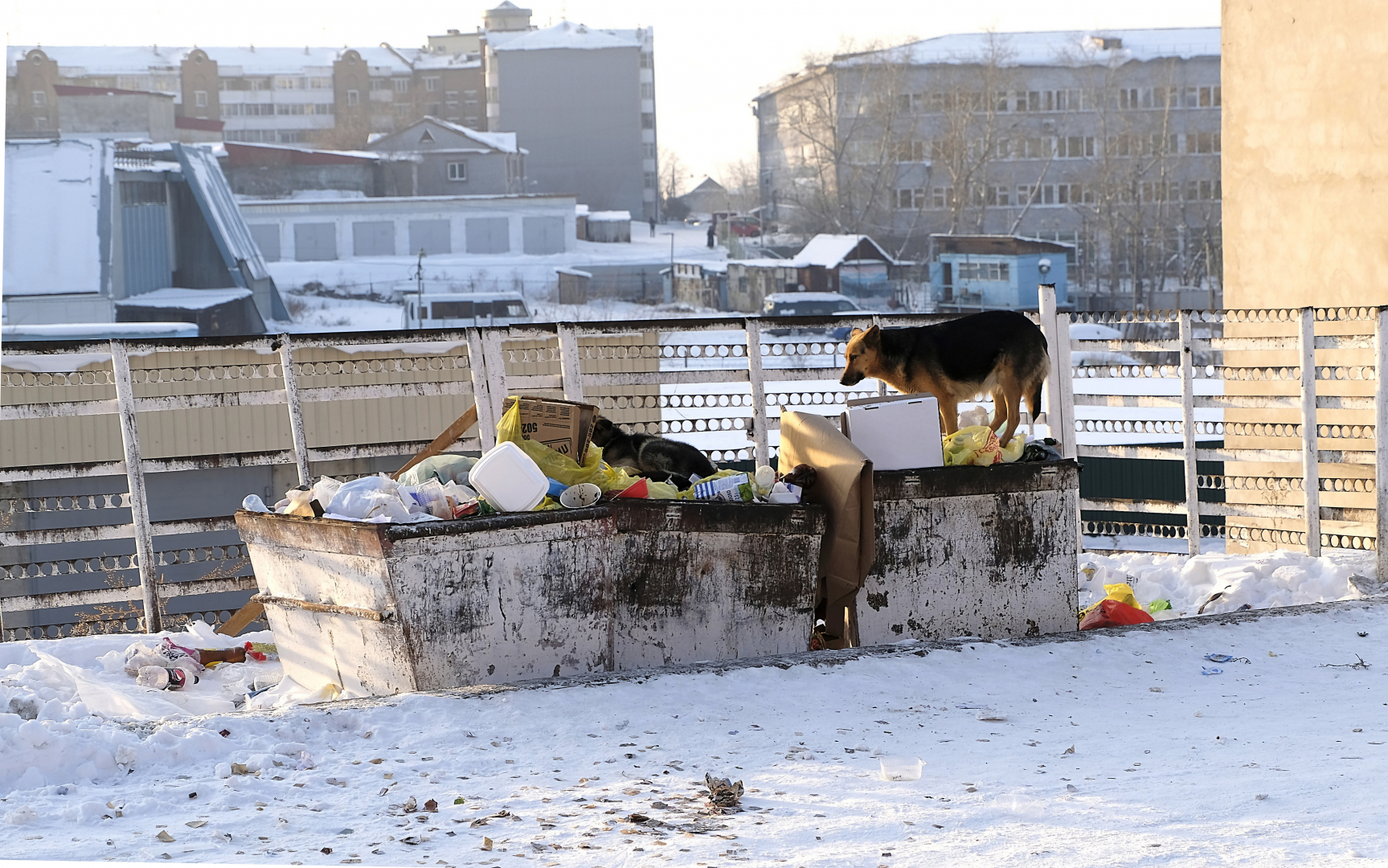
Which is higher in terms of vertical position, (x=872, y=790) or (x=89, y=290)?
(x=89, y=290)

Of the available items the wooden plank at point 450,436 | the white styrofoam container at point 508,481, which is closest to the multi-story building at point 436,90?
the wooden plank at point 450,436

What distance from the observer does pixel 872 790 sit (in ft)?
15.0

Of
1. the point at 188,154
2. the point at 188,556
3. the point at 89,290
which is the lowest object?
the point at 188,556

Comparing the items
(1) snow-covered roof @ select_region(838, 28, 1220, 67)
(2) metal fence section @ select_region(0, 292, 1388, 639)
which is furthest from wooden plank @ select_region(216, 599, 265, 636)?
(1) snow-covered roof @ select_region(838, 28, 1220, 67)

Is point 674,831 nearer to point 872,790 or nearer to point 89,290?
point 872,790

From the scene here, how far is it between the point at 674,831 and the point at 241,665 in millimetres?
3581

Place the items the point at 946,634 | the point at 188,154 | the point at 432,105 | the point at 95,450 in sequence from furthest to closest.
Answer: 1. the point at 432,105
2. the point at 188,154
3. the point at 95,450
4. the point at 946,634

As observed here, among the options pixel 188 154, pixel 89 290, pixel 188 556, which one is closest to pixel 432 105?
pixel 188 154

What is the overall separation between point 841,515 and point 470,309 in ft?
163

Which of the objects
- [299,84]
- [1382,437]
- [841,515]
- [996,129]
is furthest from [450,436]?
[299,84]

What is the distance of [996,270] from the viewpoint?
5772 cm

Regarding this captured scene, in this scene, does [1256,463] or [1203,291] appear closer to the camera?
[1256,463]

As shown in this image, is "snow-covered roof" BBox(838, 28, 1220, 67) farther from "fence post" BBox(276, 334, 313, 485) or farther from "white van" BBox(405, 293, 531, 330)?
"fence post" BBox(276, 334, 313, 485)

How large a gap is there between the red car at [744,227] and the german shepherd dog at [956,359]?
68.5m
